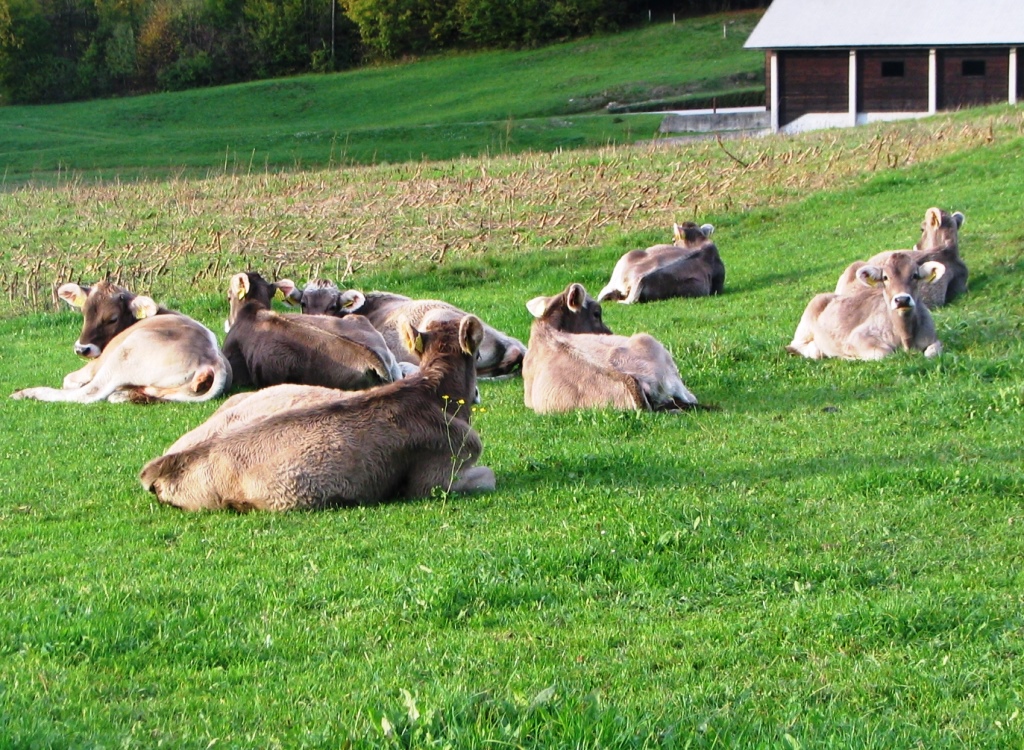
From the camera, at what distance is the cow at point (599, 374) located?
1270cm

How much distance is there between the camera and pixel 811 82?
2453 inches

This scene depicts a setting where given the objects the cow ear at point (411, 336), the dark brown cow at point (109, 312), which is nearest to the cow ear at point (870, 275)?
the cow ear at point (411, 336)

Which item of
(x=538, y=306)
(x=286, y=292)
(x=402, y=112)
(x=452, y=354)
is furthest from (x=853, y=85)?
(x=452, y=354)

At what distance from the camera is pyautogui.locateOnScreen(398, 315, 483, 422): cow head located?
10281 mm

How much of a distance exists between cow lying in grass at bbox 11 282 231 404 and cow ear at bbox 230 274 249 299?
24.0 inches

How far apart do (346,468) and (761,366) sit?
6698 mm

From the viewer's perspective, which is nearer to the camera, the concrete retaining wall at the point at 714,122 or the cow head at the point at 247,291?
the cow head at the point at 247,291

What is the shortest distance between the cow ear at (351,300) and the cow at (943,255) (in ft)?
21.4

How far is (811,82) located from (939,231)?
149ft

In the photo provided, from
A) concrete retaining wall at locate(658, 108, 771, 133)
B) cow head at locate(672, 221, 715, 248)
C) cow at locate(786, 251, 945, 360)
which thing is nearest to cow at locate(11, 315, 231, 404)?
cow at locate(786, 251, 945, 360)

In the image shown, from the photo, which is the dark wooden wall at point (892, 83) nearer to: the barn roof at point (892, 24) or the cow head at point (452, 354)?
the barn roof at point (892, 24)

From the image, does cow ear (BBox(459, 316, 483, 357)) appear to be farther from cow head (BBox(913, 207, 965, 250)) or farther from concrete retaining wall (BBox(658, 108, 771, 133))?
concrete retaining wall (BBox(658, 108, 771, 133))

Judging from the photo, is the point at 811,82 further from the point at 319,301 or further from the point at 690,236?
the point at 319,301

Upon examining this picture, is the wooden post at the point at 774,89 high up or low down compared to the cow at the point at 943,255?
up
